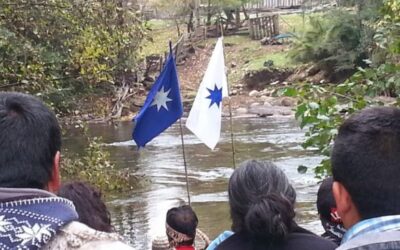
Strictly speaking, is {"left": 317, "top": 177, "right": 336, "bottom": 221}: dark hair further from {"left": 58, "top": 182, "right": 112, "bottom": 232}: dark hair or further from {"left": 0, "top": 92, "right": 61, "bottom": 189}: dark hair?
{"left": 0, "top": 92, "right": 61, "bottom": 189}: dark hair

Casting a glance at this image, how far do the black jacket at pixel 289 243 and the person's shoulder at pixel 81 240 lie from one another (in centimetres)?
98

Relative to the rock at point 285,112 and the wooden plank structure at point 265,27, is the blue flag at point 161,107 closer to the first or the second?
the rock at point 285,112

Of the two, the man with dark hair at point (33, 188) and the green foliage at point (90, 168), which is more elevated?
the man with dark hair at point (33, 188)

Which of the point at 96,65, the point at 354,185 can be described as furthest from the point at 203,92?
the point at 354,185

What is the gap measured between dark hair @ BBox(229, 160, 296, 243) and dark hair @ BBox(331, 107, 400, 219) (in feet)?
2.29

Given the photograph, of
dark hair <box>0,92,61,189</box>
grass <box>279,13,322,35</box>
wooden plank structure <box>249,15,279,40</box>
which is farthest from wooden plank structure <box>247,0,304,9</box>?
dark hair <box>0,92,61,189</box>

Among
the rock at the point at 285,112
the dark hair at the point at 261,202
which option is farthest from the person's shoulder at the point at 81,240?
the rock at the point at 285,112

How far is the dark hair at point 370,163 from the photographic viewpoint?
204 centimetres

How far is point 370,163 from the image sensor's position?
2.05 meters

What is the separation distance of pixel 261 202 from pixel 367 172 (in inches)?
32.0

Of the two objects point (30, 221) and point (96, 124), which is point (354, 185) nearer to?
point (30, 221)

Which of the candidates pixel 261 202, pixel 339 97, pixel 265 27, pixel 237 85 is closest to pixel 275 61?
pixel 237 85

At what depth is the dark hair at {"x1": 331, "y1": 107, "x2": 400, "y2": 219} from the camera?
6.68 feet

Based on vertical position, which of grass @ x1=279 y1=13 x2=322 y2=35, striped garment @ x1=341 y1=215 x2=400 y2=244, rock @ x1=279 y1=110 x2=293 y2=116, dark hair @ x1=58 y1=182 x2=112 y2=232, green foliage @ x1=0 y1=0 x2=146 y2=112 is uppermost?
striped garment @ x1=341 y1=215 x2=400 y2=244
